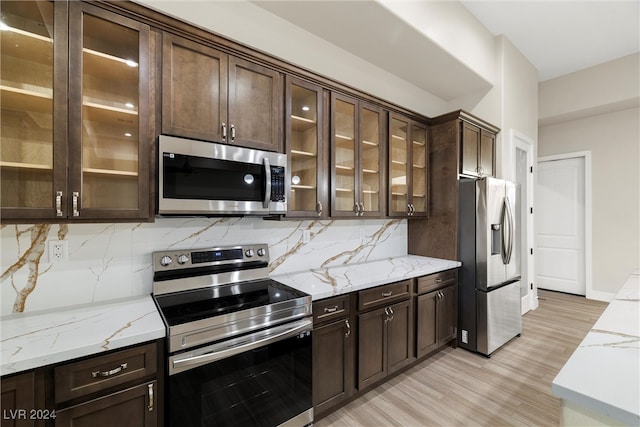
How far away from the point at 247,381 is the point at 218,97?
1692mm

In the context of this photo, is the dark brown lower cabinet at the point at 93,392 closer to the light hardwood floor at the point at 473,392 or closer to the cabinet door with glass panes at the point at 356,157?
the light hardwood floor at the point at 473,392

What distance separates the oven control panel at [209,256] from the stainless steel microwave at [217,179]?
13.8 inches

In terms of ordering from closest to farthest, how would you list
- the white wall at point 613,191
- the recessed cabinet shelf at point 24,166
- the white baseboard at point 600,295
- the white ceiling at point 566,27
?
the recessed cabinet shelf at point 24,166, the white ceiling at point 566,27, the white wall at point 613,191, the white baseboard at point 600,295

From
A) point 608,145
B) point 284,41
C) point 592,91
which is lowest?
point 608,145

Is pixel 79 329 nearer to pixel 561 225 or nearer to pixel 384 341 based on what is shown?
pixel 384 341


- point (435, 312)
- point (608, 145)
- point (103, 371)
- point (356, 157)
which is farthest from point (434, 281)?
point (608, 145)

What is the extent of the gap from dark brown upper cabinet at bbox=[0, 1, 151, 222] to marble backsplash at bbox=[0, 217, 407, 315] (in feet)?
1.07

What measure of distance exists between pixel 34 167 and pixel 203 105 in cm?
87

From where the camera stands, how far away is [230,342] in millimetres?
1468

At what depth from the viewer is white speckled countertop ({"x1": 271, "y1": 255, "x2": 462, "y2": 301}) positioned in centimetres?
201

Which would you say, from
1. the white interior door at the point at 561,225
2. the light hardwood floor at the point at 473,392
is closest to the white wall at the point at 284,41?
the light hardwood floor at the point at 473,392

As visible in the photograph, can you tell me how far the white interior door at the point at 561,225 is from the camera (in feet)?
15.7

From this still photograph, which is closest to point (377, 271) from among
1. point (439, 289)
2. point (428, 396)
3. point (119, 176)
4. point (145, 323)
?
point (439, 289)

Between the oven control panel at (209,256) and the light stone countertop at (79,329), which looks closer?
the light stone countertop at (79,329)
